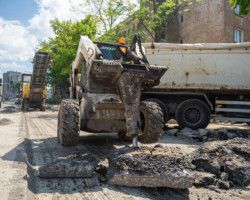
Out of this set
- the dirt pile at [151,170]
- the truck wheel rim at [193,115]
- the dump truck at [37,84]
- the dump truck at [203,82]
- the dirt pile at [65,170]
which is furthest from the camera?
the dump truck at [37,84]

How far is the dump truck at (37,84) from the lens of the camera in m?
17.5

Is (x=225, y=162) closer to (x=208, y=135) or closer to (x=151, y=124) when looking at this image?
(x=151, y=124)

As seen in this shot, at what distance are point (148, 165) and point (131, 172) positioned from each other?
262 millimetres

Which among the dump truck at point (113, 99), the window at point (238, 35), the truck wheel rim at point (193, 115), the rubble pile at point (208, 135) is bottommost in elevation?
the rubble pile at point (208, 135)

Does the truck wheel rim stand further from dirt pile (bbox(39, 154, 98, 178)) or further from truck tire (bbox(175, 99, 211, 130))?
dirt pile (bbox(39, 154, 98, 178))

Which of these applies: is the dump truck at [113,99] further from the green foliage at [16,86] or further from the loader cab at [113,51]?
the green foliage at [16,86]

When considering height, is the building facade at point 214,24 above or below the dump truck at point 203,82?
above

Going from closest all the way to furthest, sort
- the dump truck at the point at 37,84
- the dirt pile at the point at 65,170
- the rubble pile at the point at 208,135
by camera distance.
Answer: the dirt pile at the point at 65,170
the rubble pile at the point at 208,135
the dump truck at the point at 37,84

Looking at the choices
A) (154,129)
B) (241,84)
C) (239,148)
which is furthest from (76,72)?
(241,84)

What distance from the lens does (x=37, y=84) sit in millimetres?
19109

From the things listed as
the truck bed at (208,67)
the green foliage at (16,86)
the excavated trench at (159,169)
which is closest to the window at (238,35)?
the truck bed at (208,67)

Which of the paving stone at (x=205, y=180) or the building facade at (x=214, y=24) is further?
the building facade at (x=214, y=24)

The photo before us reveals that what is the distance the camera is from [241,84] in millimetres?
9305

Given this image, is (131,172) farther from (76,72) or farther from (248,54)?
(248,54)
